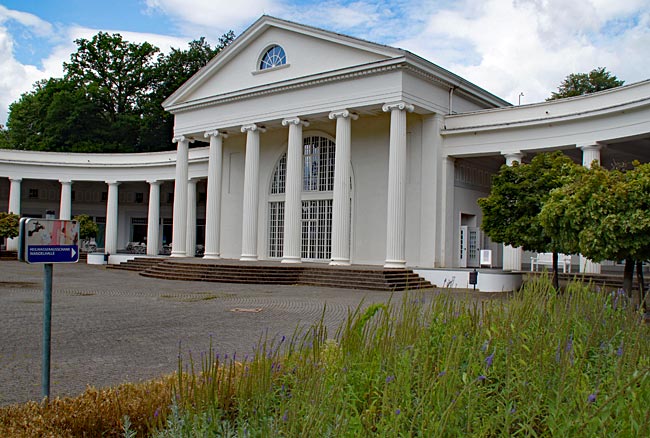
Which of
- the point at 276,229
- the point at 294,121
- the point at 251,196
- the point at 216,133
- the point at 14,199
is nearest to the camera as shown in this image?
the point at 294,121

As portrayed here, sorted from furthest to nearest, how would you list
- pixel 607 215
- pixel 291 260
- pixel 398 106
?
pixel 291 260, pixel 398 106, pixel 607 215

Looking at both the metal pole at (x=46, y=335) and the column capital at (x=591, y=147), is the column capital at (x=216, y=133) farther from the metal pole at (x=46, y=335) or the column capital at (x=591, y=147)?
the metal pole at (x=46, y=335)

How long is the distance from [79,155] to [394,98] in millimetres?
25745

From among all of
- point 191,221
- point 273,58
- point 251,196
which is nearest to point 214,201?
point 251,196

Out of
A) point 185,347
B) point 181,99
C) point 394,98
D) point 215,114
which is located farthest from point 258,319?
point 181,99

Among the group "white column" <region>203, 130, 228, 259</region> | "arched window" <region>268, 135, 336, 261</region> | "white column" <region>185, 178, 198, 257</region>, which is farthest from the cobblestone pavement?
"white column" <region>185, 178, 198, 257</region>

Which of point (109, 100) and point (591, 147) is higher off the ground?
point (109, 100)

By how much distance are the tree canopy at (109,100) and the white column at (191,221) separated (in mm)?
21277

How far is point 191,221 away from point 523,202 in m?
20.4

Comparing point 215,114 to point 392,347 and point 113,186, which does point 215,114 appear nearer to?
point 113,186

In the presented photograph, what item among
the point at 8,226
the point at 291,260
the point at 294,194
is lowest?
the point at 291,260

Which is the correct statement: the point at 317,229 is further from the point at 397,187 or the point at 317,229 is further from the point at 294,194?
the point at 397,187

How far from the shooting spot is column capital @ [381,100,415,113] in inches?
948

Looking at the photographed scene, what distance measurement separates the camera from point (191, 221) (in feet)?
110
